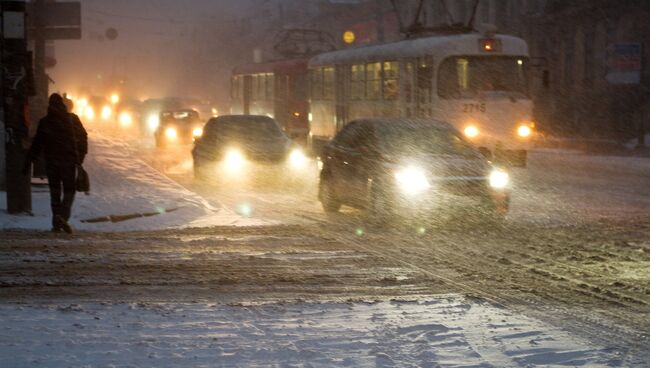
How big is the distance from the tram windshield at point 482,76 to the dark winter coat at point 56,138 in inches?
517

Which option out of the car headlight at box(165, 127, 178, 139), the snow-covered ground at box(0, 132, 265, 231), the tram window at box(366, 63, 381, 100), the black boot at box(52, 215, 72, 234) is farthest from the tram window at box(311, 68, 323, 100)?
the black boot at box(52, 215, 72, 234)

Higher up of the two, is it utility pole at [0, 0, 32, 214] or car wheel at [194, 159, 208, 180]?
utility pole at [0, 0, 32, 214]

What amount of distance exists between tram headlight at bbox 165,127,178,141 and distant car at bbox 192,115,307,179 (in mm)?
16334

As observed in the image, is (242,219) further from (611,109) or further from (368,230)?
(611,109)

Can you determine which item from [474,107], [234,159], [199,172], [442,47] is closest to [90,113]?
[442,47]

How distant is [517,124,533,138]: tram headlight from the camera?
26781mm

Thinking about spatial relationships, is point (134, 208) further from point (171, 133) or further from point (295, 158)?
point (171, 133)

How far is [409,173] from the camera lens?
15.4 m

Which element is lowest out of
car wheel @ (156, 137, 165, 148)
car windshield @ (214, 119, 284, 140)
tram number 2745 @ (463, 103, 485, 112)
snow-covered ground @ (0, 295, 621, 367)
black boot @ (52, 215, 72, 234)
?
snow-covered ground @ (0, 295, 621, 367)

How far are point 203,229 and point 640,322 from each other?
7.35 m

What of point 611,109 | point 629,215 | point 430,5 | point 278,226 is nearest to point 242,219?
point 278,226

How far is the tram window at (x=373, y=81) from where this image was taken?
2866 centimetres

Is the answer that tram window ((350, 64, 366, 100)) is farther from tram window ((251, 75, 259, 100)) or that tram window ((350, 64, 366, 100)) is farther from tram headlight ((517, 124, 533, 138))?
tram window ((251, 75, 259, 100))

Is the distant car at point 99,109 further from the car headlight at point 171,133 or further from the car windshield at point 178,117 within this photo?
the car headlight at point 171,133
